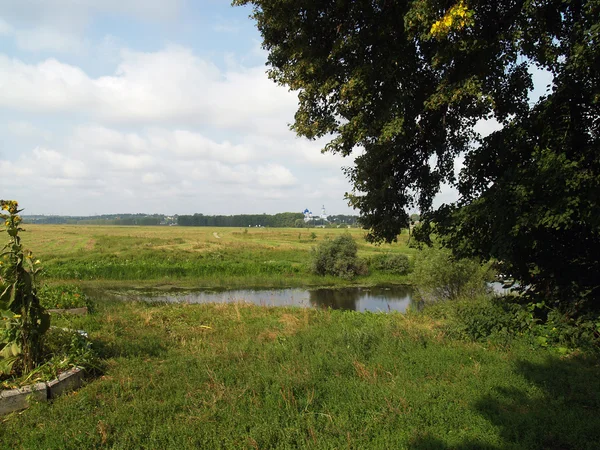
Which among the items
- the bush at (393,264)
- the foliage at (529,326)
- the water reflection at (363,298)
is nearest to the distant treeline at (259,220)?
the bush at (393,264)

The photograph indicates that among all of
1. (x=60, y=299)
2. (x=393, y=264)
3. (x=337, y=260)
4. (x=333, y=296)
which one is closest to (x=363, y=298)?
(x=333, y=296)

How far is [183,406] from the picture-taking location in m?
4.54

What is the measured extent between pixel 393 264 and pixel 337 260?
6.15 meters

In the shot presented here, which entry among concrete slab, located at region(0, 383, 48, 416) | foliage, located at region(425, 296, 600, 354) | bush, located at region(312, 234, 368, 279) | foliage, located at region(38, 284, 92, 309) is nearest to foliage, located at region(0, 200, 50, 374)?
concrete slab, located at region(0, 383, 48, 416)

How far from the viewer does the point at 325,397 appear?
4875mm

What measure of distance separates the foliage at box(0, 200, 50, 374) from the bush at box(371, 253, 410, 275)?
35432 mm

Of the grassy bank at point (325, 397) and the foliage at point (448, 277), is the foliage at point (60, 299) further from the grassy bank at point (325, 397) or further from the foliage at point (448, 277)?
the foliage at point (448, 277)

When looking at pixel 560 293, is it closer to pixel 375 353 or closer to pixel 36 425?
pixel 375 353

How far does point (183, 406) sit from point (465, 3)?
22.9 ft

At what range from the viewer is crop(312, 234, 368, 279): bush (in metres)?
36.0

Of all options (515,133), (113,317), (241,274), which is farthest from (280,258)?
(515,133)

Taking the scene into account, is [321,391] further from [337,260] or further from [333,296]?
[337,260]

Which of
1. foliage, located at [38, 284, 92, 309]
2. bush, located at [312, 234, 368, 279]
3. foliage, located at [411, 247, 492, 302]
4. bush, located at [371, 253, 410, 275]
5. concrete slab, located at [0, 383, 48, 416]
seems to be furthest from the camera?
bush, located at [371, 253, 410, 275]

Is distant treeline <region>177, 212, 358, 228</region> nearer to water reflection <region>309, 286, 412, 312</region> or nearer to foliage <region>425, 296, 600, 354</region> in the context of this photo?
water reflection <region>309, 286, 412, 312</region>
